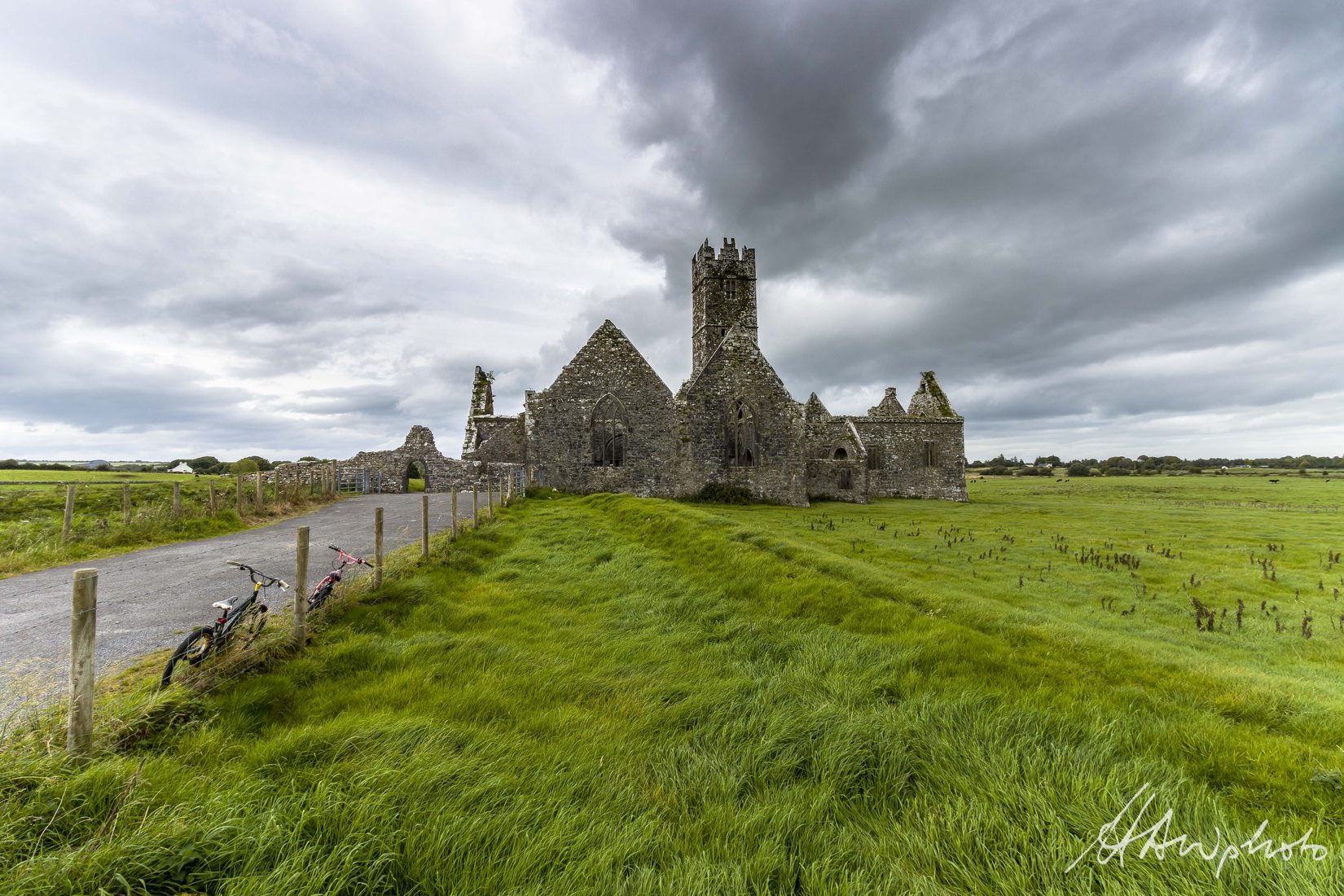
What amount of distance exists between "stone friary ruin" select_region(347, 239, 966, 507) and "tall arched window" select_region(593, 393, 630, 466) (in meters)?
0.05

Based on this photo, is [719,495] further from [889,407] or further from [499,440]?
[889,407]

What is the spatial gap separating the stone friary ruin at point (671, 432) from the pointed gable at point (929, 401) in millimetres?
8924

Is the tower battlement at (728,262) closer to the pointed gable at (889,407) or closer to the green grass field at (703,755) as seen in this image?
the pointed gable at (889,407)

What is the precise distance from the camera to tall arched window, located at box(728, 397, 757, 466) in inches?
1210

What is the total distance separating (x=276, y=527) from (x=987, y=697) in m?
18.9

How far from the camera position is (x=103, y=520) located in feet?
41.9

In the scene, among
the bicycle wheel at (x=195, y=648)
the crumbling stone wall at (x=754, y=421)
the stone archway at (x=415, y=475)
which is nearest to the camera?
the bicycle wheel at (x=195, y=648)

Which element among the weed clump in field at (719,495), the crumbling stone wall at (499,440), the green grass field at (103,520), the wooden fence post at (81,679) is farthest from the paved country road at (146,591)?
the weed clump in field at (719,495)

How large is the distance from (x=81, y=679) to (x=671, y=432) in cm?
2680

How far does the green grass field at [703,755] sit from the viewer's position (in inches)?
106

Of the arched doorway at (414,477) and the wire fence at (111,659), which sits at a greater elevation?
the arched doorway at (414,477)

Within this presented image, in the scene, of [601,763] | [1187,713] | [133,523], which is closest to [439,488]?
[133,523]

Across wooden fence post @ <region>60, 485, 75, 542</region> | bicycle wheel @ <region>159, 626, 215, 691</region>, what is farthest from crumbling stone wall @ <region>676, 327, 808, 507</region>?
bicycle wheel @ <region>159, 626, 215, 691</region>

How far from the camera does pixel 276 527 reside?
52.3 feet
